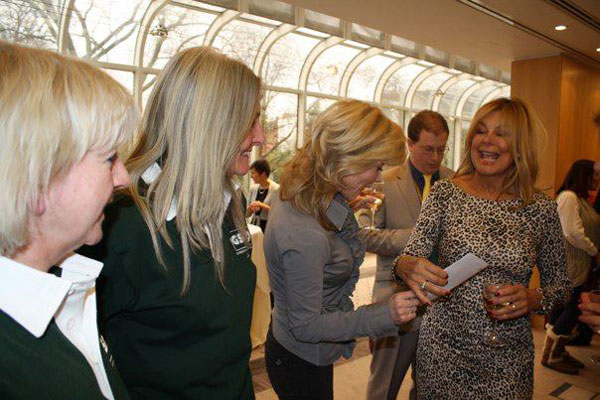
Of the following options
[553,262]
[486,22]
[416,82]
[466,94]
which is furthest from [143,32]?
[466,94]

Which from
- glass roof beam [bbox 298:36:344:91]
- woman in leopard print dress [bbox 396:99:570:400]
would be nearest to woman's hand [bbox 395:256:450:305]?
woman in leopard print dress [bbox 396:99:570:400]

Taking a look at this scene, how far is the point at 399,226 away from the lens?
2941mm

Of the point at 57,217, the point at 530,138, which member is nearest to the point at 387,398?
the point at 530,138

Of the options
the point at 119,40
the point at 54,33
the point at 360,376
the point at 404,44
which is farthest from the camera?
the point at 404,44

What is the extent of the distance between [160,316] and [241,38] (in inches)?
298

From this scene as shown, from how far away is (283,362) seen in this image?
5.90 ft

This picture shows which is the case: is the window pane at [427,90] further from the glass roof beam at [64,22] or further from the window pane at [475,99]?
the glass roof beam at [64,22]

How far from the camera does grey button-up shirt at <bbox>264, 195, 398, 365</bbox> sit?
1.57 meters

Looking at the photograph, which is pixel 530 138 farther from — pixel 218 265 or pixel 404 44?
pixel 404 44

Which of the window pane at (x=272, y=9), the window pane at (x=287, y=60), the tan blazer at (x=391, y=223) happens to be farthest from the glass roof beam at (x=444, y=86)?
the tan blazer at (x=391, y=223)

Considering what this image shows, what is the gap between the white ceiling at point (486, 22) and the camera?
14.0 feet

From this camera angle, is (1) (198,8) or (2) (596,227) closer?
(2) (596,227)

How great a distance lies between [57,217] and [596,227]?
16.8ft

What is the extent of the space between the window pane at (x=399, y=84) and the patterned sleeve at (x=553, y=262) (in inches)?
384
